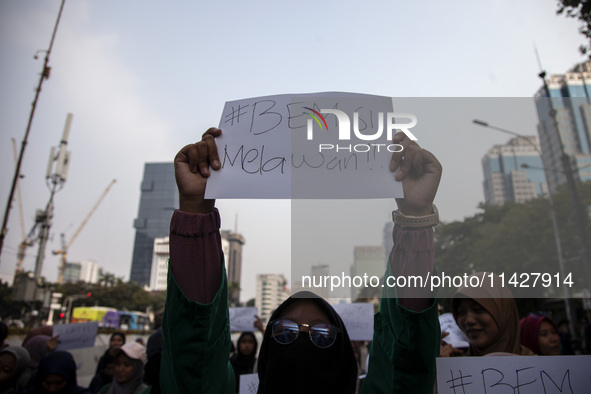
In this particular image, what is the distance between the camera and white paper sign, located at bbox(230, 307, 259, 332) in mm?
5969

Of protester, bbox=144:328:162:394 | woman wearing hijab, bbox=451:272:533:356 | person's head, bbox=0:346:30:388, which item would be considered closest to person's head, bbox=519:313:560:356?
woman wearing hijab, bbox=451:272:533:356

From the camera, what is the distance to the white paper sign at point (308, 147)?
A: 1602mm

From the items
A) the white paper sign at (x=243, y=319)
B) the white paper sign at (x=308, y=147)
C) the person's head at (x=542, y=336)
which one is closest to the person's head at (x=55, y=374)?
the white paper sign at (x=243, y=319)

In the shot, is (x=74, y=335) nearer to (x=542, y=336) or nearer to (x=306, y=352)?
(x=306, y=352)

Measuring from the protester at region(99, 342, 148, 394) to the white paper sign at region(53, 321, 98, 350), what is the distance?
227 cm

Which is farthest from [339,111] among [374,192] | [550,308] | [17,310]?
[17,310]

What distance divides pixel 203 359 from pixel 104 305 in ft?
165

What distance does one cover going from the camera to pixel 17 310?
110 feet

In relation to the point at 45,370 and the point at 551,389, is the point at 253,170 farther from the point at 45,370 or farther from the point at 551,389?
the point at 45,370

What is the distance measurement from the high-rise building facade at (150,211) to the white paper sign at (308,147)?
130m

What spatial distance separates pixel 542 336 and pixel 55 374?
13.4 ft

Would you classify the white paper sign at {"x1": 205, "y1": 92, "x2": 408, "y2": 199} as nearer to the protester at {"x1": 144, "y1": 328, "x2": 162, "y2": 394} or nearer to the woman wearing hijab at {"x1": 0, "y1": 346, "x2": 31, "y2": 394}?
the protester at {"x1": 144, "y1": 328, "x2": 162, "y2": 394}

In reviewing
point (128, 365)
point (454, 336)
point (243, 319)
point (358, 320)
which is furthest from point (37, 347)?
point (454, 336)
